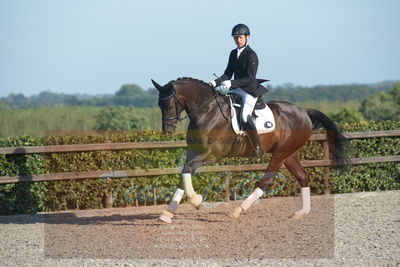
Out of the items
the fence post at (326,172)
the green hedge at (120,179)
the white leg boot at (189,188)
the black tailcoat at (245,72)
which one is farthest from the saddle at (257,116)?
the fence post at (326,172)

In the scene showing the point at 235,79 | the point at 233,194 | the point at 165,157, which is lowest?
the point at 233,194

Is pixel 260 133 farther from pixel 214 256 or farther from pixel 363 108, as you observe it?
pixel 363 108

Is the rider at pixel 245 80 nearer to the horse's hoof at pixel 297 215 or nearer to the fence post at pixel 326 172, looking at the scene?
the horse's hoof at pixel 297 215

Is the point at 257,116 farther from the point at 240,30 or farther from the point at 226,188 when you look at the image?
the point at 226,188

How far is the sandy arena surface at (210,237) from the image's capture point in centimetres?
686

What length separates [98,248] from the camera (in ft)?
24.7

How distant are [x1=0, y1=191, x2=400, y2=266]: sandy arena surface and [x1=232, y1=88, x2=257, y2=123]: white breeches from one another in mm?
1521

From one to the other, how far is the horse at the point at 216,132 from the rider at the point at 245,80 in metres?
0.18

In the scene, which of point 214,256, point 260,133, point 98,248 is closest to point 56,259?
point 98,248

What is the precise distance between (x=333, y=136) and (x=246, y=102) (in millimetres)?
2010

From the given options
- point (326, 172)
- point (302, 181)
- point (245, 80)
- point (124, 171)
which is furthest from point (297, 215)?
point (124, 171)

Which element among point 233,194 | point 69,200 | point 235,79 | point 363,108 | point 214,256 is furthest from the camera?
point 363,108

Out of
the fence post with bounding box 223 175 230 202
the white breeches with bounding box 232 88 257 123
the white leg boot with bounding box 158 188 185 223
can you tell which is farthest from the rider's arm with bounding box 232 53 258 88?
the fence post with bounding box 223 175 230 202

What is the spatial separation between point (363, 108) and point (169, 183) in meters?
30.7
